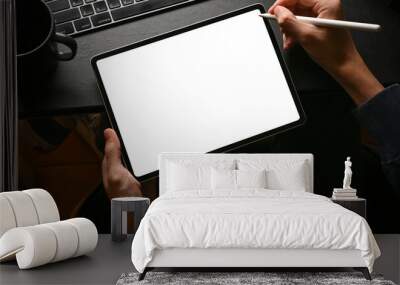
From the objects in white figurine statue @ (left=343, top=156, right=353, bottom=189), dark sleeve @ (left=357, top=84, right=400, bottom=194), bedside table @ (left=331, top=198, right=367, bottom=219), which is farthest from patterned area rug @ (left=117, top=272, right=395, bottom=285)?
dark sleeve @ (left=357, top=84, right=400, bottom=194)

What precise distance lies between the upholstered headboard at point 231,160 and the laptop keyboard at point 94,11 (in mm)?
1277

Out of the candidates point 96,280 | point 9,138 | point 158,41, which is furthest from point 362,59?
point 9,138

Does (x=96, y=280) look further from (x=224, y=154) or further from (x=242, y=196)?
(x=224, y=154)

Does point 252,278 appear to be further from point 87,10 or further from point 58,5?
point 58,5

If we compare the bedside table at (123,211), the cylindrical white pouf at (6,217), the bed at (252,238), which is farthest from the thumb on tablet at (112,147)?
the bed at (252,238)

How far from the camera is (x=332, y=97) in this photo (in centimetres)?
506

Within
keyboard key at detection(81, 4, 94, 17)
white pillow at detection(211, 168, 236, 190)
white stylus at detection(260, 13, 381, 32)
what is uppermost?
keyboard key at detection(81, 4, 94, 17)

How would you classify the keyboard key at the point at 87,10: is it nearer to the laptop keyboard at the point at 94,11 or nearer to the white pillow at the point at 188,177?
the laptop keyboard at the point at 94,11

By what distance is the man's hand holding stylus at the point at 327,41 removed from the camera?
4824 mm

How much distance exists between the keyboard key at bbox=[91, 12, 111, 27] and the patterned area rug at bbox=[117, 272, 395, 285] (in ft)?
7.68

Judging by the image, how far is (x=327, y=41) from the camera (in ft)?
16.0

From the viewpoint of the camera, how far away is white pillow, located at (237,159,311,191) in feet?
15.9

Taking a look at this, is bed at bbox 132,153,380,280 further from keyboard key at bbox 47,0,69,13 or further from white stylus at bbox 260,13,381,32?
keyboard key at bbox 47,0,69,13

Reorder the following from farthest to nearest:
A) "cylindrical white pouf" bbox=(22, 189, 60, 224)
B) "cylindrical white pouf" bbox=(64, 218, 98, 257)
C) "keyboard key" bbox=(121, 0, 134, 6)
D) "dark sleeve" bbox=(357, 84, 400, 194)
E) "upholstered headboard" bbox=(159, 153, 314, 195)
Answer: "upholstered headboard" bbox=(159, 153, 314, 195), "keyboard key" bbox=(121, 0, 134, 6), "cylindrical white pouf" bbox=(22, 189, 60, 224), "cylindrical white pouf" bbox=(64, 218, 98, 257), "dark sleeve" bbox=(357, 84, 400, 194)
